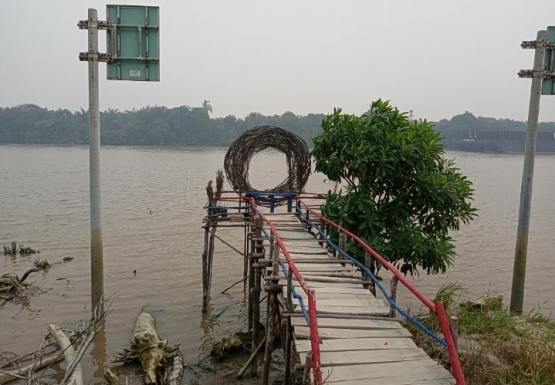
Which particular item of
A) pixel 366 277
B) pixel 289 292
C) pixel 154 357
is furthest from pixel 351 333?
pixel 154 357

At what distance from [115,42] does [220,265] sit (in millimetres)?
8390

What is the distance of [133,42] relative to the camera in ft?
28.3

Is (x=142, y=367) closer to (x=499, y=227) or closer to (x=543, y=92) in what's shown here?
(x=543, y=92)

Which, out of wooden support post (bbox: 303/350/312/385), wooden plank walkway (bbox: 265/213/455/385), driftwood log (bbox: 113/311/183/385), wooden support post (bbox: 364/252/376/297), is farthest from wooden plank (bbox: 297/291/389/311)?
driftwood log (bbox: 113/311/183/385)

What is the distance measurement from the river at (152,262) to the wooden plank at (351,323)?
13.4ft

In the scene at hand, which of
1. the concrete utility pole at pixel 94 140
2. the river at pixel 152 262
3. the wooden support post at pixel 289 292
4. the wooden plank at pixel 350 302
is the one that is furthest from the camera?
the river at pixel 152 262

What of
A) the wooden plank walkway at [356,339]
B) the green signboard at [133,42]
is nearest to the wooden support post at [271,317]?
the wooden plank walkway at [356,339]

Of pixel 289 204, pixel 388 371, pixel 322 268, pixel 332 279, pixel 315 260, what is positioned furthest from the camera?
pixel 289 204

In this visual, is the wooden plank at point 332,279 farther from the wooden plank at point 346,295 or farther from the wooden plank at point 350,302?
the wooden plank at point 350,302

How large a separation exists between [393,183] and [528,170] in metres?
2.55

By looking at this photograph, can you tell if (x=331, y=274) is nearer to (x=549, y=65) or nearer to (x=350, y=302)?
(x=350, y=302)

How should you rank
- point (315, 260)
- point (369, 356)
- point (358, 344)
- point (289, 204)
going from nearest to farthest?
point (369, 356) → point (358, 344) → point (315, 260) → point (289, 204)

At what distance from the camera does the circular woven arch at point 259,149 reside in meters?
12.3

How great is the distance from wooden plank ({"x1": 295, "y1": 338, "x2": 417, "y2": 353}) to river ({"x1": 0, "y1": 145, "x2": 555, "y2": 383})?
449cm
